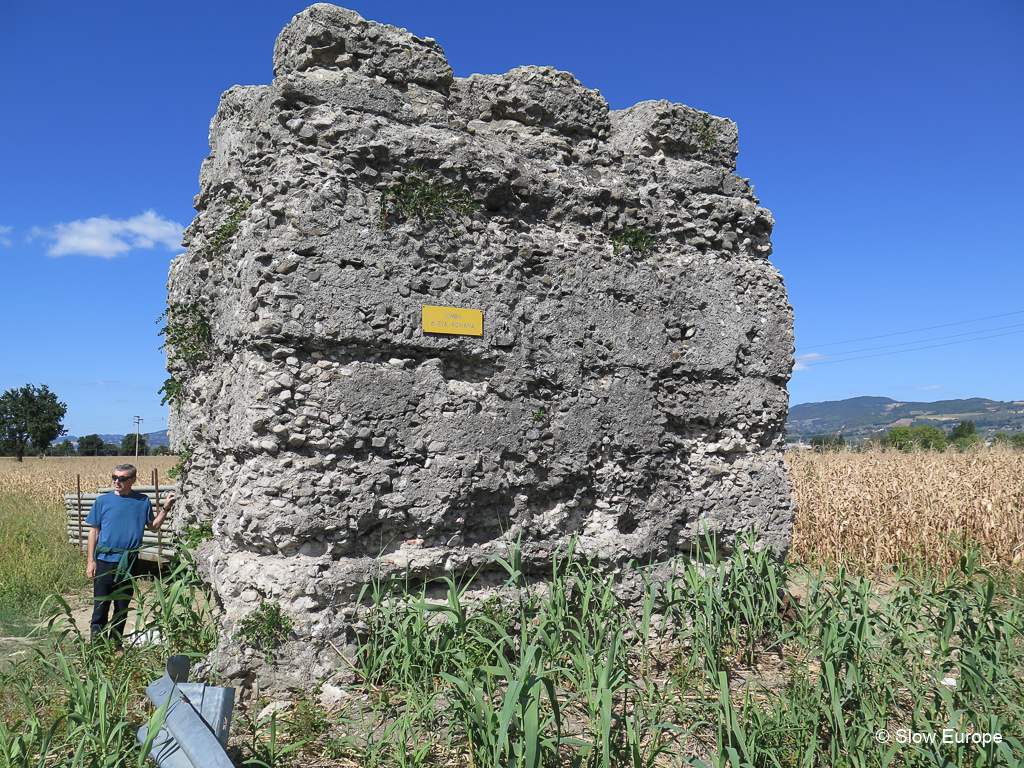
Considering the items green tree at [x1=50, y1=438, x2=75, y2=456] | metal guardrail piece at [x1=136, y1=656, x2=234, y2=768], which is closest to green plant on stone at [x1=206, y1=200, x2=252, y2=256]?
metal guardrail piece at [x1=136, y1=656, x2=234, y2=768]

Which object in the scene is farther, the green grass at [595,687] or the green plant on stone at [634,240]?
the green plant on stone at [634,240]

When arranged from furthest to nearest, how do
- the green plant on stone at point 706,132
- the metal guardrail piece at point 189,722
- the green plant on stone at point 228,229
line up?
the green plant on stone at point 706,132
the green plant on stone at point 228,229
the metal guardrail piece at point 189,722

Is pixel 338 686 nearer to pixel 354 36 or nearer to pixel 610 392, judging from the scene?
pixel 610 392

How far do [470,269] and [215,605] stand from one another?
8.64 feet

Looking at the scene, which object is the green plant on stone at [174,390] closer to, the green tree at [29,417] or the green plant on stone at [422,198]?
the green plant on stone at [422,198]

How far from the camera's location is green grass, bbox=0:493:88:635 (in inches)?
264

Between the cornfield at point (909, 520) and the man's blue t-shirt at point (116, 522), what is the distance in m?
6.80

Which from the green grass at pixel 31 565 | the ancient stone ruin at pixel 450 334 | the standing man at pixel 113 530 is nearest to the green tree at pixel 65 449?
the green grass at pixel 31 565

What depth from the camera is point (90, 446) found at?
2287 inches

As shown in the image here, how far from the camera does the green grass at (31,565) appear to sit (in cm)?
672

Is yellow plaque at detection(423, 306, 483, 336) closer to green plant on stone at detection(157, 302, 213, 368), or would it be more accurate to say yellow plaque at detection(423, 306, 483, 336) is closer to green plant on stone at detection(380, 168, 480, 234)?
green plant on stone at detection(380, 168, 480, 234)

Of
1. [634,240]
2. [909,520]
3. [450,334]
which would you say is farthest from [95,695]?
[909,520]

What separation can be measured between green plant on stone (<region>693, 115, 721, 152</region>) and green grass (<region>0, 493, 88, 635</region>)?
6.87 meters

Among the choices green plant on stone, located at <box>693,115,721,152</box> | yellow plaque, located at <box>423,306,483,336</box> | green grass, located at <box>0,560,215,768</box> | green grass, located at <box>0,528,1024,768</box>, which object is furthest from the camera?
green plant on stone, located at <box>693,115,721,152</box>
